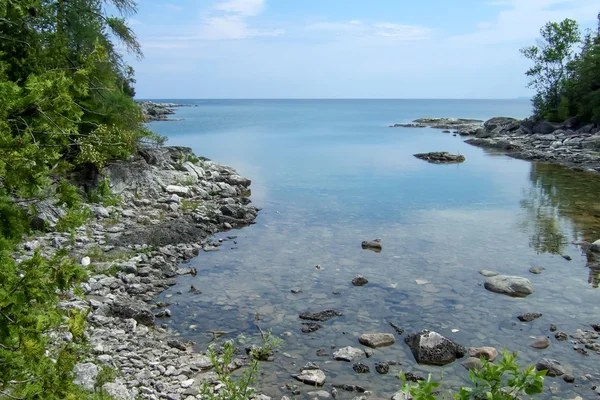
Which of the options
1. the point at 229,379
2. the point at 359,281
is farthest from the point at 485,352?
the point at 229,379

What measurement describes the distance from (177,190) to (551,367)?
16717 millimetres

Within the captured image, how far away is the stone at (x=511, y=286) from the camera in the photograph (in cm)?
1313

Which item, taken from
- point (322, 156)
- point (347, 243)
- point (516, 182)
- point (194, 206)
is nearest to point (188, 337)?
point (347, 243)

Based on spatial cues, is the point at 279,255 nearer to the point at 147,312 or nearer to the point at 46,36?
the point at 147,312

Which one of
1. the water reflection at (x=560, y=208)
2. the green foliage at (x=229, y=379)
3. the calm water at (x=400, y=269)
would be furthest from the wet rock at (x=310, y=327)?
the water reflection at (x=560, y=208)

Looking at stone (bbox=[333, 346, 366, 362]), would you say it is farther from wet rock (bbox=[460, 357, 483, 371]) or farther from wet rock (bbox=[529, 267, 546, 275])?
wet rock (bbox=[529, 267, 546, 275])

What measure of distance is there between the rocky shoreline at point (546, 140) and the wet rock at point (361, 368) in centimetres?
3206

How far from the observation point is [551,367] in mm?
9445

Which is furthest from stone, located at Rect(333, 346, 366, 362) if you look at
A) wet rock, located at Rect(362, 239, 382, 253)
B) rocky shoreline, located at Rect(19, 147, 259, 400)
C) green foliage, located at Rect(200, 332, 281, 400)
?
wet rock, located at Rect(362, 239, 382, 253)

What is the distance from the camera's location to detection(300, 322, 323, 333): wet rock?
11.1 m

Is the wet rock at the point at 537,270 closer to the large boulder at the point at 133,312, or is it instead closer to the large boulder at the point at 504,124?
the large boulder at the point at 133,312

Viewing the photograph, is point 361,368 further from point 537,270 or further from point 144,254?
point 537,270

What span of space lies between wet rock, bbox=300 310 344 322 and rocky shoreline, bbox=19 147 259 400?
2.34 meters

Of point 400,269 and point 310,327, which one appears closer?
point 310,327
